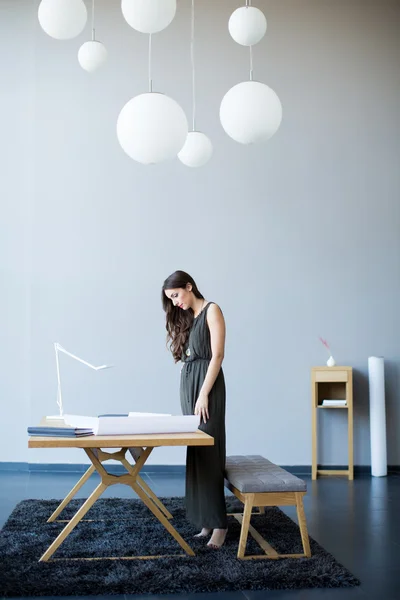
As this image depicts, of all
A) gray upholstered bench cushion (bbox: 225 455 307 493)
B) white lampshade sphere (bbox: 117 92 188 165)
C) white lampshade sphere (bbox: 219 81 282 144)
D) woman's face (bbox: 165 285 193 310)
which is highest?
white lampshade sphere (bbox: 219 81 282 144)

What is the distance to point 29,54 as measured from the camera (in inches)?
290

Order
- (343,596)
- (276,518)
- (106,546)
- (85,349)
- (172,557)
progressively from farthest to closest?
(85,349)
(276,518)
(106,546)
(172,557)
(343,596)

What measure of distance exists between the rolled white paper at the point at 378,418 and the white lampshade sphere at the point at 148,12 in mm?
4392

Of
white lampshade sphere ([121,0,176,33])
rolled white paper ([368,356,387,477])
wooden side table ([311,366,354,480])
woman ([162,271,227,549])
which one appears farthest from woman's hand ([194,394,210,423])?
rolled white paper ([368,356,387,477])

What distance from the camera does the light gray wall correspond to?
7.05 meters

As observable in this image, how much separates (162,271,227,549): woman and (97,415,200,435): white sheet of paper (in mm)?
505

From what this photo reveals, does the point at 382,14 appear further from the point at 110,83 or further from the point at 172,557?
the point at 172,557

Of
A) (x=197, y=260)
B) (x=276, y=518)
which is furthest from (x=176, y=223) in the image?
(x=276, y=518)

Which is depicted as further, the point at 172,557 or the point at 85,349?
the point at 85,349

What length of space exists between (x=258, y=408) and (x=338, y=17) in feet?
12.4

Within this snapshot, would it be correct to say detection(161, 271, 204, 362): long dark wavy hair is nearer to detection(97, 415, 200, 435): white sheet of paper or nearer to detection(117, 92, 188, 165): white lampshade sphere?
detection(97, 415, 200, 435): white sheet of paper

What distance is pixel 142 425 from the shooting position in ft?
12.2

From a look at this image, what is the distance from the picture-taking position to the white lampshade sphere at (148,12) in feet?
10.3

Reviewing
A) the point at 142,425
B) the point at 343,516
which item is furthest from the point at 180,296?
the point at 343,516
